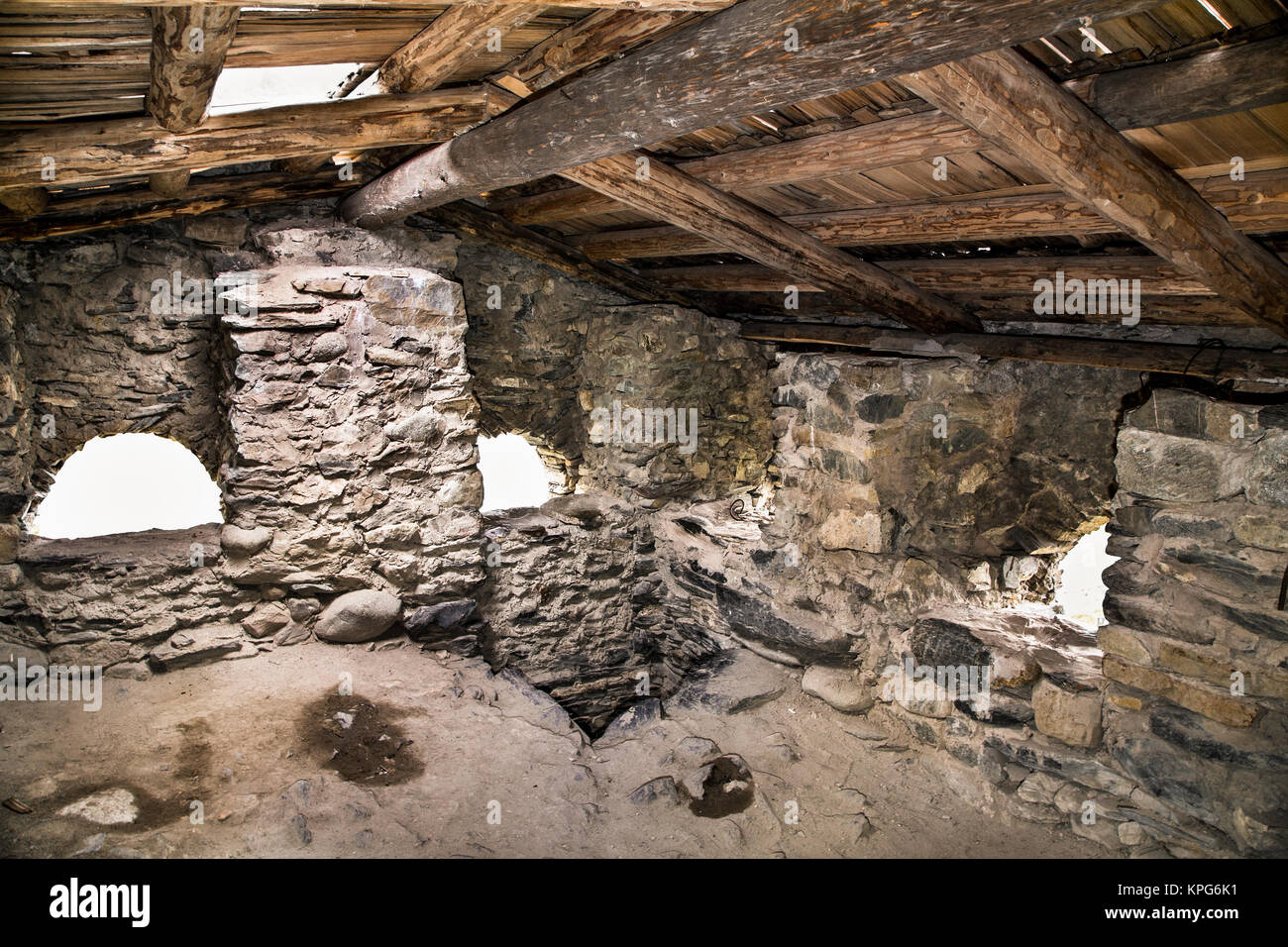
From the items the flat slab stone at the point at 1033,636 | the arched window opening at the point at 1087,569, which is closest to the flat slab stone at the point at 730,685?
the flat slab stone at the point at 1033,636

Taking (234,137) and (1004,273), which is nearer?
(234,137)

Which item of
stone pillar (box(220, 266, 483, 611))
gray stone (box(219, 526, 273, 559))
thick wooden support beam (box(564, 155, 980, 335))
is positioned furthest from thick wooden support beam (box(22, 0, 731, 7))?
gray stone (box(219, 526, 273, 559))

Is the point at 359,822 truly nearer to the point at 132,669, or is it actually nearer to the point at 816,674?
the point at 132,669

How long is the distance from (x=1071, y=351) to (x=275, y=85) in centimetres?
348

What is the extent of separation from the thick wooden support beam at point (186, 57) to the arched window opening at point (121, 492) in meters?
5.14

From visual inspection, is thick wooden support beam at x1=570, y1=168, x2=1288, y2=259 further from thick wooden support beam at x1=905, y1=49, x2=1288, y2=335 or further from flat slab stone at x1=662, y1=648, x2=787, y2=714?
flat slab stone at x1=662, y1=648, x2=787, y2=714

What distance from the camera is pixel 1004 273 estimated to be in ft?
10.7

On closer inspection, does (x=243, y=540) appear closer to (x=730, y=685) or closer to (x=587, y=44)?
(x=730, y=685)

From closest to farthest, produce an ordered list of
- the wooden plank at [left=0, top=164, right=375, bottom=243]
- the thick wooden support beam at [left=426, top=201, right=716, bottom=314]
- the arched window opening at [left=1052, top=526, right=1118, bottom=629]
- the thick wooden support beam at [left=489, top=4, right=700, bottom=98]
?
the thick wooden support beam at [left=489, top=4, right=700, bottom=98]
the wooden plank at [left=0, top=164, right=375, bottom=243]
the thick wooden support beam at [left=426, top=201, right=716, bottom=314]
the arched window opening at [left=1052, top=526, right=1118, bottom=629]

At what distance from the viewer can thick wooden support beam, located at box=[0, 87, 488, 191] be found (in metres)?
2.43

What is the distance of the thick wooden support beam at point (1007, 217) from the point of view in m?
2.26

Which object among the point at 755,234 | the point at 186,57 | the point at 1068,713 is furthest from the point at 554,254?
the point at 1068,713

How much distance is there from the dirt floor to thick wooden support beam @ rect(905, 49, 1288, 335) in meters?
2.34
